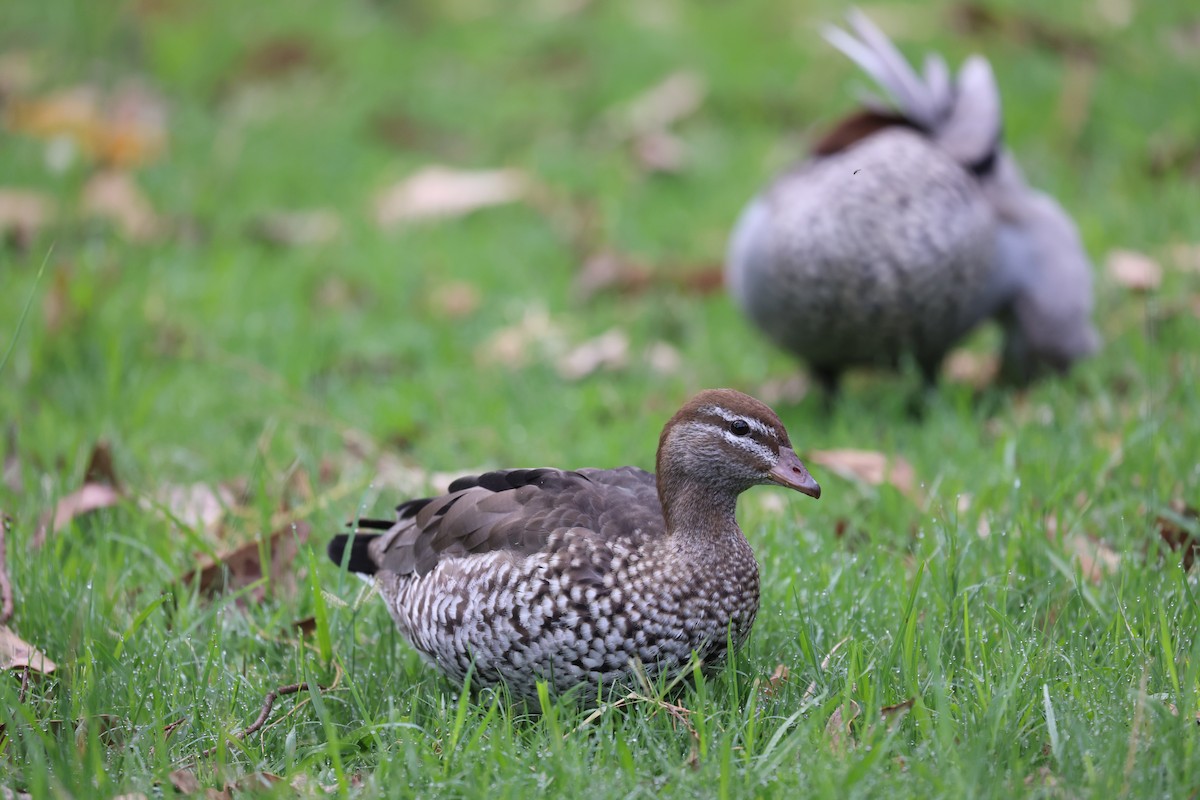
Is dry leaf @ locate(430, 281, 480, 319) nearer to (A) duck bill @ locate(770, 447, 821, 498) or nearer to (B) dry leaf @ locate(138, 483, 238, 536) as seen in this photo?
(B) dry leaf @ locate(138, 483, 238, 536)

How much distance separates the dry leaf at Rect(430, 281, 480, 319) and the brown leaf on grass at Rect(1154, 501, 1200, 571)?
10.7 feet

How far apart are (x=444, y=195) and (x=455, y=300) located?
134 cm

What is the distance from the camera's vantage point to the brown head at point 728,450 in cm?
283

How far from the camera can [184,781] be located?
98.3 inches

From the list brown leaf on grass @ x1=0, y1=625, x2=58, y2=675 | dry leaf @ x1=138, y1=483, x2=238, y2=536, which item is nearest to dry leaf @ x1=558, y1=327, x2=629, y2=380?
dry leaf @ x1=138, y1=483, x2=238, y2=536

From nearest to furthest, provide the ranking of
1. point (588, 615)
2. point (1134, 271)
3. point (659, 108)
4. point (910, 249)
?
1. point (588, 615)
2. point (910, 249)
3. point (1134, 271)
4. point (659, 108)

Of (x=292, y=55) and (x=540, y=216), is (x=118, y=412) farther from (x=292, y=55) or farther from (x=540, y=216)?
(x=292, y=55)

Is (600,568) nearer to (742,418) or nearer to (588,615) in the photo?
(588,615)

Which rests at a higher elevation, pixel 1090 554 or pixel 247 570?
pixel 1090 554

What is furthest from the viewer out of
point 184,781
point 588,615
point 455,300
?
point 455,300

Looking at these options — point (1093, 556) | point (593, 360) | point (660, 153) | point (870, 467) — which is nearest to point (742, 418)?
point (1093, 556)

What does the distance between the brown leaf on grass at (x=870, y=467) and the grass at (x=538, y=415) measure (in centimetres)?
8

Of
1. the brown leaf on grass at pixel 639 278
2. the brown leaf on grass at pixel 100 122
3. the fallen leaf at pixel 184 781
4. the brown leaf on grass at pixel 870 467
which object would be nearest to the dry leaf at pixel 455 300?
the brown leaf on grass at pixel 639 278

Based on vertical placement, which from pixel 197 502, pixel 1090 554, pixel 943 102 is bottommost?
pixel 197 502
